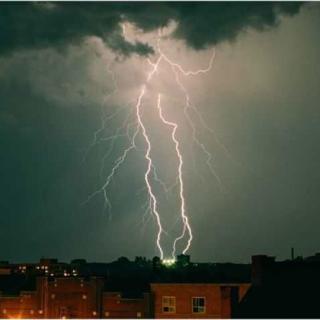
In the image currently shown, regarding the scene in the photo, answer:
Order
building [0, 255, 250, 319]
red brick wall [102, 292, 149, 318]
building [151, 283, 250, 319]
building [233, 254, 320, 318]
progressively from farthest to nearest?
red brick wall [102, 292, 149, 318]
building [0, 255, 250, 319]
building [151, 283, 250, 319]
building [233, 254, 320, 318]

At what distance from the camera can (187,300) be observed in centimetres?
3738

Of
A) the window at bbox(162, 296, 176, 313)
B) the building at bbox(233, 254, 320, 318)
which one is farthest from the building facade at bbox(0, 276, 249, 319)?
the building at bbox(233, 254, 320, 318)

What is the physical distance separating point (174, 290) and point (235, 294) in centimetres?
378

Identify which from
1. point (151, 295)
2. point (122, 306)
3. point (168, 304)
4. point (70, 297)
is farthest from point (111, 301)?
point (168, 304)

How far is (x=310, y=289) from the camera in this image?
3025 cm

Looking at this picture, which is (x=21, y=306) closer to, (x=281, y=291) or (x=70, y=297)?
(x=70, y=297)

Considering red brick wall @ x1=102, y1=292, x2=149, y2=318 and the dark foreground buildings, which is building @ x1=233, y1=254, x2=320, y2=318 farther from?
red brick wall @ x1=102, y1=292, x2=149, y2=318

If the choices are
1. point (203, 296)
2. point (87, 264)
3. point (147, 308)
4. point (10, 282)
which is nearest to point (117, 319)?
point (147, 308)

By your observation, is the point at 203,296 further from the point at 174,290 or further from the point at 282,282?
the point at 282,282

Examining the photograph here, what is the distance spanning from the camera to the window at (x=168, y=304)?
3759 cm

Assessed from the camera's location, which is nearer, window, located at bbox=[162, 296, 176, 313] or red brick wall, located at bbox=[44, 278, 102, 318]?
window, located at bbox=[162, 296, 176, 313]

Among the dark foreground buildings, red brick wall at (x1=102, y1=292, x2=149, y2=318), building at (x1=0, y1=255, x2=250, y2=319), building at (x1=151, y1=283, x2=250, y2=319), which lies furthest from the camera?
red brick wall at (x1=102, y1=292, x2=149, y2=318)

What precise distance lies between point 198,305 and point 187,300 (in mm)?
603

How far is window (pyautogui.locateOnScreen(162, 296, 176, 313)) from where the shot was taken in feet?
123
